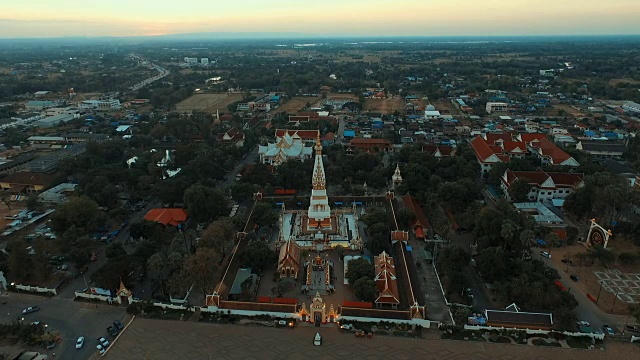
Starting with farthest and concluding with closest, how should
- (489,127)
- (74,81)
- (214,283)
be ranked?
(74,81), (489,127), (214,283)

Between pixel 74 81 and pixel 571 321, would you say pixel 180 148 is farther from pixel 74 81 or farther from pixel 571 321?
pixel 74 81

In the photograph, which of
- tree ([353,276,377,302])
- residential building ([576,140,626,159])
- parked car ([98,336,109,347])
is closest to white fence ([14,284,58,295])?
parked car ([98,336,109,347])

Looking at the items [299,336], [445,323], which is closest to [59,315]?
[299,336]

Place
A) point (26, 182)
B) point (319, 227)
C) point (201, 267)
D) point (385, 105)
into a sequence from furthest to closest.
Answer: point (385, 105)
point (26, 182)
point (319, 227)
point (201, 267)

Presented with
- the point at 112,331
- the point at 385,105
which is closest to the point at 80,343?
the point at 112,331

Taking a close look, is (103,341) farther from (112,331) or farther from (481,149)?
(481,149)

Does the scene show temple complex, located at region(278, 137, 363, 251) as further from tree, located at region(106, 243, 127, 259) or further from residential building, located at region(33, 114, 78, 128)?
residential building, located at region(33, 114, 78, 128)
